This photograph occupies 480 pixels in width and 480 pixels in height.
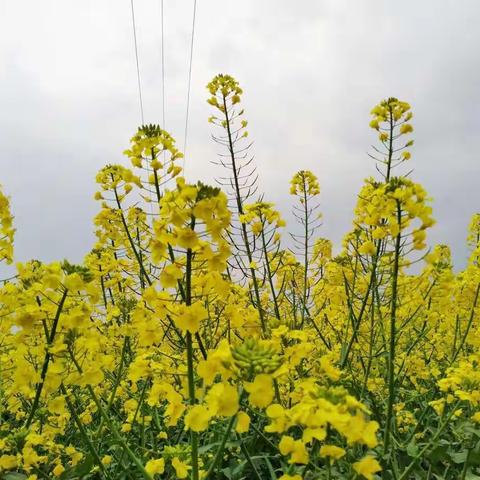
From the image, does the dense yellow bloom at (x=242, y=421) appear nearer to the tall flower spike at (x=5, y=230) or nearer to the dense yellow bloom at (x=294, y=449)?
the dense yellow bloom at (x=294, y=449)

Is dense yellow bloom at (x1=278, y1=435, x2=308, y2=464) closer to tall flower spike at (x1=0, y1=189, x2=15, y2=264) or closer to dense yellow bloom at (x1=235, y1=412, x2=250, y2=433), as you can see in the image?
dense yellow bloom at (x1=235, y1=412, x2=250, y2=433)

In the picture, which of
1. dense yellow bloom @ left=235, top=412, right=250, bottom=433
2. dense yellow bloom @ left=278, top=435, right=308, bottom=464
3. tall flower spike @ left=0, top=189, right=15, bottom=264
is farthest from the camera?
tall flower spike @ left=0, top=189, right=15, bottom=264

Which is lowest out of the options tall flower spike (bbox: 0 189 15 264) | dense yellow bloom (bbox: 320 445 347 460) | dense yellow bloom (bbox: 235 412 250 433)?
dense yellow bloom (bbox: 320 445 347 460)

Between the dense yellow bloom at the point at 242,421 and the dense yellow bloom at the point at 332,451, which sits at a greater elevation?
the dense yellow bloom at the point at 242,421

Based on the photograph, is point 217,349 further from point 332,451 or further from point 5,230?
point 5,230

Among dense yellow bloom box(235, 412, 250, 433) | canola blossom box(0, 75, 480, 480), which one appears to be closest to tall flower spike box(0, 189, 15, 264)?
canola blossom box(0, 75, 480, 480)

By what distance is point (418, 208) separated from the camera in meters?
2.43

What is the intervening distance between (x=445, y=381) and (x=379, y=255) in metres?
0.87

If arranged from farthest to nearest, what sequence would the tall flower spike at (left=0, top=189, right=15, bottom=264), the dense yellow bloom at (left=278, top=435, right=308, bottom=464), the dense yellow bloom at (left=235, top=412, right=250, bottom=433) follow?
the tall flower spike at (left=0, top=189, right=15, bottom=264) → the dense yellow bloom at (left=235, top=412, right=250, bottom=433) → the dense yellow bloom at (left=278, top=435, right=308, bottom=464)

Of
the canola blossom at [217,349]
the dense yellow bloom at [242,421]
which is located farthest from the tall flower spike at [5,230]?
the dense yellow bloom at [242,421]

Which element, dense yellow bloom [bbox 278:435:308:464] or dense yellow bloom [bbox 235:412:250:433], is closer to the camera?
dense yellow bloom [bbox 278:435:308:464]

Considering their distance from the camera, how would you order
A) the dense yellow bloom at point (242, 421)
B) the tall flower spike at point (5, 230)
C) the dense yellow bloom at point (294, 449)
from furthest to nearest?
the tall flower spike at point (5, 230) < the dense yellow bloom at point (242, 421) < the dense yellow bloom at point (294, 449)

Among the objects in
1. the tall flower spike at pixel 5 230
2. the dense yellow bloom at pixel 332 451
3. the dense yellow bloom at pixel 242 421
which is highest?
the tall flower spike at pixel 5 230

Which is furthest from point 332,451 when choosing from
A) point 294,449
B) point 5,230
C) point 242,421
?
point 5,230
